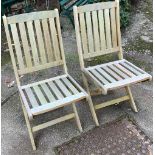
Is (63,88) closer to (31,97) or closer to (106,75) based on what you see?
(31,97)

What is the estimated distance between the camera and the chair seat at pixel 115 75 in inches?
130

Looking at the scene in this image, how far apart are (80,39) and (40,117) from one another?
1114 mm

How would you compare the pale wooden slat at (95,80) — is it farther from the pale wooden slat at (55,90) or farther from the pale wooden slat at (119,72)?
the pale wooden slat at (55,90)

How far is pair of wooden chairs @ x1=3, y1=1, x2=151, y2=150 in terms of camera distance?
330 centimetres

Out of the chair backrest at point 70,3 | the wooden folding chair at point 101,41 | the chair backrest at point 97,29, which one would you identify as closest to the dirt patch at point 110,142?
the wooden folding chair at point 101,41

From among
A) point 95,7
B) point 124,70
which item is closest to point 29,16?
point 95,7

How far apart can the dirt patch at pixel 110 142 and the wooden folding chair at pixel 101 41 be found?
197mm

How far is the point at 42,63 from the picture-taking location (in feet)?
11.9

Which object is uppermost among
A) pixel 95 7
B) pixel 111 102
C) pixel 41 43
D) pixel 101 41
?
pixel 95 7

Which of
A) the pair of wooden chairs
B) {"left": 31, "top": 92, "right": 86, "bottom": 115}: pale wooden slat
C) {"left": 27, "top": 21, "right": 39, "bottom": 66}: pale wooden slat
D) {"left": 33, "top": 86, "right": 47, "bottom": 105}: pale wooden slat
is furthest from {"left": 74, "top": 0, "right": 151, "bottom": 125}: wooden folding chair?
{"left": 33, "top": 86, "right": 47, "bottom": 105}: pale wooden slat

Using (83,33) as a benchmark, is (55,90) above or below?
below

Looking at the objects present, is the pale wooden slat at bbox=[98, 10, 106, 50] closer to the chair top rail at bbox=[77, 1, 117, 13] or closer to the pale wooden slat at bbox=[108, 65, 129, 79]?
the chair top rail at bbox=[77, 1, 117, 13]

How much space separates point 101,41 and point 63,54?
0.51 m

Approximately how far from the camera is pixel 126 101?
13.3ft
